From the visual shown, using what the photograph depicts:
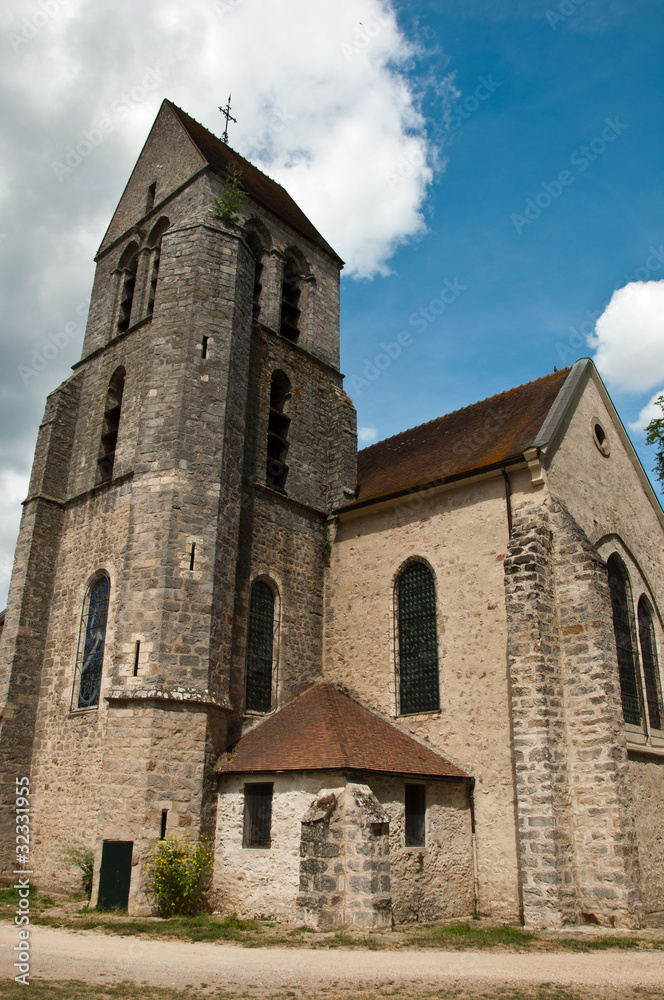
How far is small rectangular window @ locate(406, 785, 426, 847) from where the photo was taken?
476 inches

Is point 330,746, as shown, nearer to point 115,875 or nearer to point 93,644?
point 115,875

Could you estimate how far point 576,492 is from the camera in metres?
14.7

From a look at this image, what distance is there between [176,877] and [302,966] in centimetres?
422

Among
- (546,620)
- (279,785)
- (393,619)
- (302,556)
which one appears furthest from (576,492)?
(279,785)

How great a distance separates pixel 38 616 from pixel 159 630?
474cm

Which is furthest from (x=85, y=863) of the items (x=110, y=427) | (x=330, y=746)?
(x=110, y=427)

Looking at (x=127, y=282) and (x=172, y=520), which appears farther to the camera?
(x=127, y=282)

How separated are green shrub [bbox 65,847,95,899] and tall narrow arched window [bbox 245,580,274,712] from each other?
363 cm

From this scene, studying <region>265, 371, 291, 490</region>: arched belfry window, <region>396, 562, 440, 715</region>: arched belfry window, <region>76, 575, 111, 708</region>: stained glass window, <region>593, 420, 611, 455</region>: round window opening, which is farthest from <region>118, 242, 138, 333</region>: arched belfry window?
<region>593, 420, 611, 455</region>: round window opening

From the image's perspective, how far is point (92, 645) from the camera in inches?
579

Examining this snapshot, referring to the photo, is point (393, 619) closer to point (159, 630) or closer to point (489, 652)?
point (489, 652)

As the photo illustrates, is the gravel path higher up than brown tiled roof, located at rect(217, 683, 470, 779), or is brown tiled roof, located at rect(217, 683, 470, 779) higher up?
brown tiled roof, located at rect(217, 683, 470, 779)

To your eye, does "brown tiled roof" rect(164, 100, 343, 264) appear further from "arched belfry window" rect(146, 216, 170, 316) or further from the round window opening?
the round window opening

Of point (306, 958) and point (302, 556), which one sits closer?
point (306, 958)
